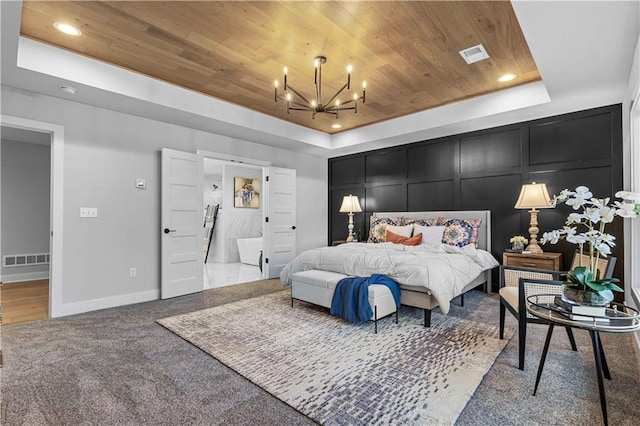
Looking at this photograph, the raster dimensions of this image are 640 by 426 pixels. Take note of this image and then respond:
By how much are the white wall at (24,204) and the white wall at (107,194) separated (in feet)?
9.94

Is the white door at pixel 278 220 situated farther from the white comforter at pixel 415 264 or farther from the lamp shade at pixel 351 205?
the white comforter at pixel 415 264

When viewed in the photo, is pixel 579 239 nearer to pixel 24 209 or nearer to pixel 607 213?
pixel 607 213

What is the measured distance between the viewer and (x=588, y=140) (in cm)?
397

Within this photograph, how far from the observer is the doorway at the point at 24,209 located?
5.50m

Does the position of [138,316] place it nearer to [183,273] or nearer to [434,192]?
[183,273]

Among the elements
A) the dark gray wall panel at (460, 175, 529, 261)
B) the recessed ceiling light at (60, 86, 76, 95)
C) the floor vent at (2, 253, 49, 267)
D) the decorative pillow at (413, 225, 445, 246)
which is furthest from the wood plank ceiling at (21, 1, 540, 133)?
the floor vent at (2, 253, 49, 267)

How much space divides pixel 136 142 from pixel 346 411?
13.3 ft

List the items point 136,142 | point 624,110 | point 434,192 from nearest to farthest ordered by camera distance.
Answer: point 624,110 < point 136,142 < point 434,192

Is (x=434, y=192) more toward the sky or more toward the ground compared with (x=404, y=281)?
more toward the sky

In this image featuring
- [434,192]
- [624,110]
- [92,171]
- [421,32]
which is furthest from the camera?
[434,192]

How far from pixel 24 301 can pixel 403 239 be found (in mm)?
5232

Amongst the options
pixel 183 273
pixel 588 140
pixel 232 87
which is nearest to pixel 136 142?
pixel 232 87

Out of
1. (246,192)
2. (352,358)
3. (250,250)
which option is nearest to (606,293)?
(352,358)

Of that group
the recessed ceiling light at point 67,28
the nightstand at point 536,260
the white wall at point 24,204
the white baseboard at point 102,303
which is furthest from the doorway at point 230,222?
the nightstand at point 536,260
